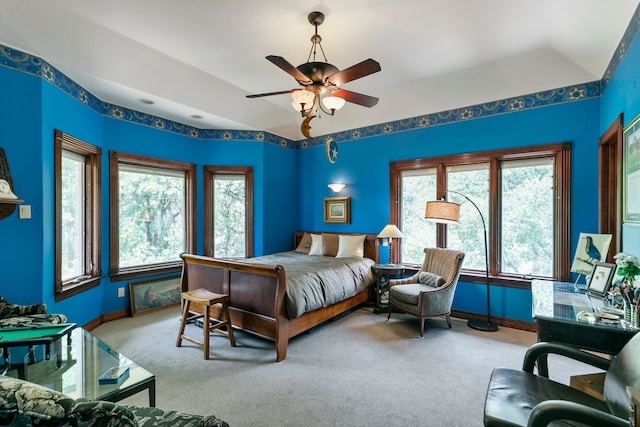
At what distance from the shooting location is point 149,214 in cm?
452

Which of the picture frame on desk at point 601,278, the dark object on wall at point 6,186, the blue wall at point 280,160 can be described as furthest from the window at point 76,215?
the picture frame on desk at point 601,278

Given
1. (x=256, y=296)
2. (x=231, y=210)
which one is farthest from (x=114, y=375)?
(x=231, y=210)

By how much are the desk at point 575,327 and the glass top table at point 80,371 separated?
2349 millimetres

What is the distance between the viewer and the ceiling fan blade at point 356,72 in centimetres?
229

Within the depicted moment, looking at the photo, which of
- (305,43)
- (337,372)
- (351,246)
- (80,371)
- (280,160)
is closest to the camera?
(80,371)

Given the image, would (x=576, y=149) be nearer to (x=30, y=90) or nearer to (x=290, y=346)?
(x=290, y=346)

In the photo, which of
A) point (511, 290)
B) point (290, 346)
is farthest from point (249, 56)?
point (511, 290)

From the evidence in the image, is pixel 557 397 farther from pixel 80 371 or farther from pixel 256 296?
pixel 80 371

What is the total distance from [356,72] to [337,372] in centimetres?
258

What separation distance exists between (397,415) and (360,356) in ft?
2.91

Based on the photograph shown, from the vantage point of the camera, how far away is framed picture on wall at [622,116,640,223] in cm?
215

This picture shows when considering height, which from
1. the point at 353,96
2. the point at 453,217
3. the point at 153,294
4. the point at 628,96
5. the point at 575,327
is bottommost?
the point at 153,294

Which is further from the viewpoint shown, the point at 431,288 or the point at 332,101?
the point at 431,288

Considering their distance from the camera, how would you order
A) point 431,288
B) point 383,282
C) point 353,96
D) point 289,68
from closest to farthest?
point 289,68 < point 353,96 < point 431,288 < point 383,282
